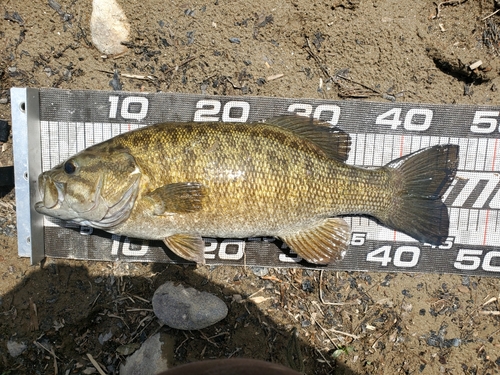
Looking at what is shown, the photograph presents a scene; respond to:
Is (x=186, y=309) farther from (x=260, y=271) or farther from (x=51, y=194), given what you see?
(x=51, y=194)

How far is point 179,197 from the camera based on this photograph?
268 cm

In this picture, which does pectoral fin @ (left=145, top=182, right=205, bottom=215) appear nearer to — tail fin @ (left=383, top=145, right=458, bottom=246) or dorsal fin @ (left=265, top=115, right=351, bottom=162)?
dorsal fin @ (left=265, top=115, right=351, bottom=162)

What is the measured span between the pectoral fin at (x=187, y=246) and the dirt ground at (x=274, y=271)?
520mm

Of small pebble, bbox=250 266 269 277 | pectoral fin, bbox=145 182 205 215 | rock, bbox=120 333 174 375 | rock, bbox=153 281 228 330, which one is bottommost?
rock, bbox=120 333 174 375

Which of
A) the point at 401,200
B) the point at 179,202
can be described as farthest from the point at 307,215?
the point at 179,202

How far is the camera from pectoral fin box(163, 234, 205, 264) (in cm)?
294

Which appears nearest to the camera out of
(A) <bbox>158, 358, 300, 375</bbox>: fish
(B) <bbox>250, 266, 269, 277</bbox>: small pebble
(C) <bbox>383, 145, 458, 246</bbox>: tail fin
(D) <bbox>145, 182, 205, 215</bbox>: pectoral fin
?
(A) <bbox>158, 358, 300, 375</bbox>: fish

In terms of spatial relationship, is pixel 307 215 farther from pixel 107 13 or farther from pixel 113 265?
pixel 107 13

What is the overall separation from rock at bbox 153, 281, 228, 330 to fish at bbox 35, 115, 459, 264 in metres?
0.55

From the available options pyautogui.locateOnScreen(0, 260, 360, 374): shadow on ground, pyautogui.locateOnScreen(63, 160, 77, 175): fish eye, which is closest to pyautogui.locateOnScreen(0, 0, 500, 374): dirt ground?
pyautogui.locateOnScreen(0, 260, 360, 374): shadow on ground

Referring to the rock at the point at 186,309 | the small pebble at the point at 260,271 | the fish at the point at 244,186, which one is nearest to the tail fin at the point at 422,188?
the fish at the point at 244,186

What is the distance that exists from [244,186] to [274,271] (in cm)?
110

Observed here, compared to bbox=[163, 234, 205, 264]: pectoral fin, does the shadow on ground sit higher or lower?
lower

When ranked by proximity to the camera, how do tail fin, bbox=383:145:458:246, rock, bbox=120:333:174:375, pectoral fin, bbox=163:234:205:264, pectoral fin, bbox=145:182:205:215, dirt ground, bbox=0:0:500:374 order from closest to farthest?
pectoral fin, bbox=145:182:205:215 < pectoral fin, bbox=163:234:205:264 < tail fin, bbox=383:145:458:246 < rock, bbox=120:333:174:375 < dirt ground, bbox=0:0:500:374
